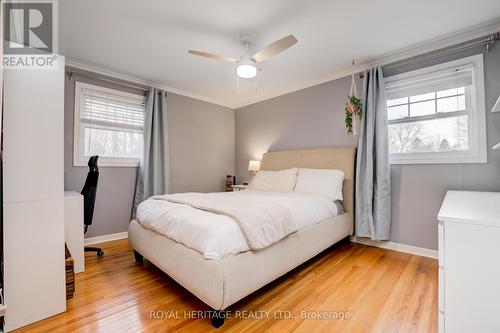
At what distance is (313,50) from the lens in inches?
104

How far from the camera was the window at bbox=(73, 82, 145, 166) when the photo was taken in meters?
3.00

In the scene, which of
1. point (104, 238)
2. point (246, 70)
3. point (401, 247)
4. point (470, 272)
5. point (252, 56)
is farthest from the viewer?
point (104, 238)

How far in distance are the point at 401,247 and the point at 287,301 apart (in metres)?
1.85

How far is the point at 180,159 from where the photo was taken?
3994mm

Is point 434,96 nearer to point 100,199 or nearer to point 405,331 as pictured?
point 405,331

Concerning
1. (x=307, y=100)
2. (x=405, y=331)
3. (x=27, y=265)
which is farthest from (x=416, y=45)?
(x=27, y=265)

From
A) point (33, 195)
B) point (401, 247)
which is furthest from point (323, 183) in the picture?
point (33, 195)

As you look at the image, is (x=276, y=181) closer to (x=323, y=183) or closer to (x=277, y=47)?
(x=323, y=183)

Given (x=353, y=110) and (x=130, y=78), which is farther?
(x=130, y=78)

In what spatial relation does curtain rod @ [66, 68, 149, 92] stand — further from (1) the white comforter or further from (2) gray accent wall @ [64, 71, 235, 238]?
(1) the white comforter

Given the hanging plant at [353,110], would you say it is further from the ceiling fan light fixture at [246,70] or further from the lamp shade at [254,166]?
the lamp shade at [254,166]

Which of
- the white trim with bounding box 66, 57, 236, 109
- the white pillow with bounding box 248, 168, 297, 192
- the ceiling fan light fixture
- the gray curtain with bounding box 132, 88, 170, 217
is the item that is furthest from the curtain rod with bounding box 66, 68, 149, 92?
the white pillow with bounding box 248, 168, 297, 192

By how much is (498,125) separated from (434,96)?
0.65 meters

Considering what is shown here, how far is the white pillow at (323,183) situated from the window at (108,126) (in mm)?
2597
